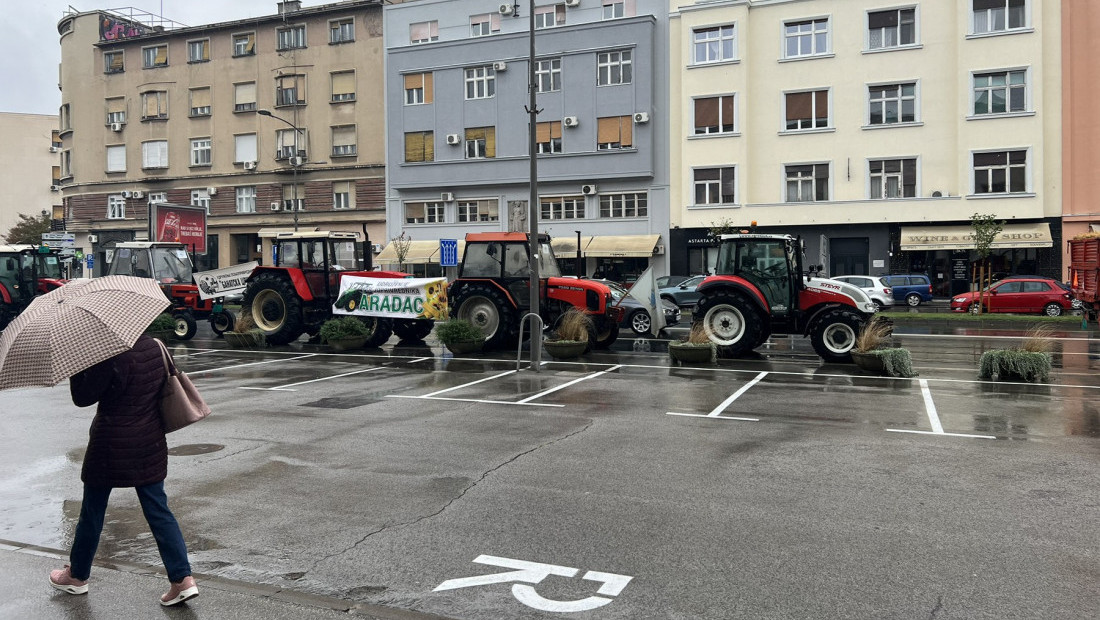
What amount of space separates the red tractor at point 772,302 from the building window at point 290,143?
121 ft

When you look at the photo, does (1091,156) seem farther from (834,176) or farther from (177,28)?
(177,28)

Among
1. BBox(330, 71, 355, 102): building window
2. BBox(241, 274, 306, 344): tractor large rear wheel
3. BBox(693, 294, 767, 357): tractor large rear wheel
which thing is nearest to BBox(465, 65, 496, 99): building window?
BBox(330, 71, 355, 102): building window

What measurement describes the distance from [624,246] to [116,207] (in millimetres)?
32794

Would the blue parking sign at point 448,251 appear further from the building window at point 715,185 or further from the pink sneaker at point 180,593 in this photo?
the pink sneaker at point 180,593

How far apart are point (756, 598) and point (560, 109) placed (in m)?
39.4

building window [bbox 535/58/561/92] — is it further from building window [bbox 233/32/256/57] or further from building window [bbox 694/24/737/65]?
building window [bbox 233/32/256/57]

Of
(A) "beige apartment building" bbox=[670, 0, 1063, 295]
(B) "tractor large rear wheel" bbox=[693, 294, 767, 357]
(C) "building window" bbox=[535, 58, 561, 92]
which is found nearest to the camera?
(B) "tractor large rear wheel" bbox=[693, 294, 767, 357]

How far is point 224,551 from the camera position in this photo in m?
5.85

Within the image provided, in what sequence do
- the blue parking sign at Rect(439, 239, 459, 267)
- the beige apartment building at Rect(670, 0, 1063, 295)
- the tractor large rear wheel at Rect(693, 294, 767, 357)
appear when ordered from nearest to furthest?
the tractor large rear wheel at Rect(693, 294, 767, 357) → the blue parking sign at Rect(439, 239, 459, 267) → the beige apartment building at Rect(670, 0, 1063, 295)

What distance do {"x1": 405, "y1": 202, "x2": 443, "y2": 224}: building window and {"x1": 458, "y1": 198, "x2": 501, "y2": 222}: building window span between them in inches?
51.2

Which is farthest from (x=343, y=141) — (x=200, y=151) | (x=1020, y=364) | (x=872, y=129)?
(x=1020, y=364)

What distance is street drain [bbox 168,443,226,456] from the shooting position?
885 cm

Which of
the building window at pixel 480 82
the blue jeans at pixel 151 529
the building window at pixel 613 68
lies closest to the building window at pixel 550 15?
the building window at pixel 480 82

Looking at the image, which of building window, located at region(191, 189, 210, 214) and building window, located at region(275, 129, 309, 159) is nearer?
building window, located at region(275, 129, 309, 159)
